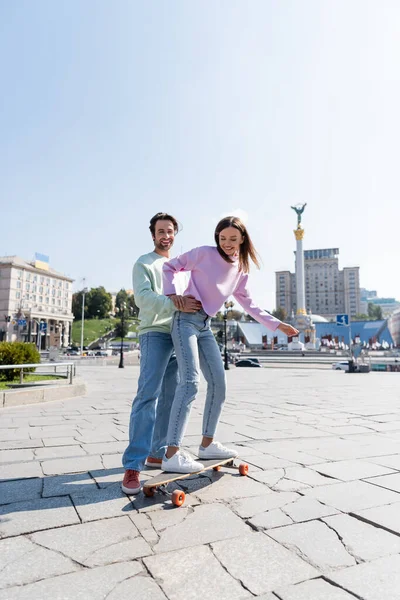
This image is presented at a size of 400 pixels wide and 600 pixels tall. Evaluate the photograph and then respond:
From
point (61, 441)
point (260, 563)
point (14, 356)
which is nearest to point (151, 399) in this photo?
point (260, 563)

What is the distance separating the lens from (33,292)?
78.6m

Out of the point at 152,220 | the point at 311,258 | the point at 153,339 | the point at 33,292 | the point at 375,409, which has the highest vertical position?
the point at 311,258

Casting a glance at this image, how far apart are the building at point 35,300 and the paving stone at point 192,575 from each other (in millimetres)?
70730

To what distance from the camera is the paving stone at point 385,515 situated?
6.57ft

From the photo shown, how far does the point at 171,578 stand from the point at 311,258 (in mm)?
157083

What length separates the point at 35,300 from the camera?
7912 cm

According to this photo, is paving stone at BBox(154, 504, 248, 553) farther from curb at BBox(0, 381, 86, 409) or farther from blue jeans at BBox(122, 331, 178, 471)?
curb at BBox(0, 381, 86, 409)

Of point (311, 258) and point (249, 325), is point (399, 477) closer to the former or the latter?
point (249, 325)

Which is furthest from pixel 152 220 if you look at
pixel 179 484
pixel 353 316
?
pixel 353 316

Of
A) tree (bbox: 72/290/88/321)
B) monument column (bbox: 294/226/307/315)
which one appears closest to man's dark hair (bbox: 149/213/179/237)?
monument column (bbox: 294/226/307/315)

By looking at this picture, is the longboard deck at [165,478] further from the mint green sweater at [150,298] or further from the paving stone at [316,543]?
the mint green sweater at [150,298]

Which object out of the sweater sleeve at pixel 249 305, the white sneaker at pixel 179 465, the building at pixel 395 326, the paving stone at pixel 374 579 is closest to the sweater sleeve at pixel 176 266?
the sweater sleeve at pixel 249 305

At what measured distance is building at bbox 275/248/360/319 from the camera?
462 feet

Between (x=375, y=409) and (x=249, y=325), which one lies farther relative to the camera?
(x=249, y=325)
